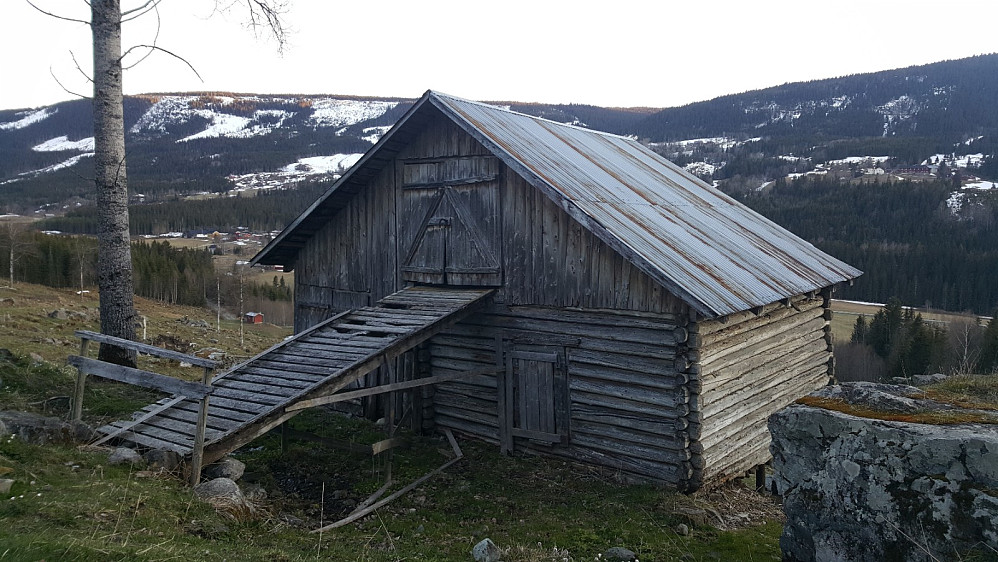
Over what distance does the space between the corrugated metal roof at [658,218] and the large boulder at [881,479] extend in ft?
14.8

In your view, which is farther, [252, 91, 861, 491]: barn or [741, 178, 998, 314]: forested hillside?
[741, 178, 998, 314]: forested hillside

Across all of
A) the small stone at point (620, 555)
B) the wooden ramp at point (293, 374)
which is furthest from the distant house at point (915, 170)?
the small stone at point (620, 555)

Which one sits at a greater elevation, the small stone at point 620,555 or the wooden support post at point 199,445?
the wooden support post at point 199,445

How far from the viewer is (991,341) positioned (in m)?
42.9

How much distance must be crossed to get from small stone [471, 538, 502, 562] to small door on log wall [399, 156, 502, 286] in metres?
6.33

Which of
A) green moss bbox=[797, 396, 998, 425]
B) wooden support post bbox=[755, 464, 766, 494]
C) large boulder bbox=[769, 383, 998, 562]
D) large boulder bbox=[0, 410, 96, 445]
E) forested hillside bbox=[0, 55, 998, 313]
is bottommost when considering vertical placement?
wooden support post bbox=[755, 464, 766, 494]

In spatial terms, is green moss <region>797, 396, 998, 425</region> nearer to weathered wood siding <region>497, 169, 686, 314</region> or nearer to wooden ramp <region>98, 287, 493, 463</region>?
weathered wood siding <region>497, 169, 686, 314</region>

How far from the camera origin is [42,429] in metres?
8.30

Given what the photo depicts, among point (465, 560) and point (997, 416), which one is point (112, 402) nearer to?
point (465, 560)

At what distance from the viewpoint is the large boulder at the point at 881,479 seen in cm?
439

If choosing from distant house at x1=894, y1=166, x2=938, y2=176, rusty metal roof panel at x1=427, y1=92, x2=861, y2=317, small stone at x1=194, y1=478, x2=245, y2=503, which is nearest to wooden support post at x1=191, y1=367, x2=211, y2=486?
small stone at x1=194, y1=478, x2=245, y2=503

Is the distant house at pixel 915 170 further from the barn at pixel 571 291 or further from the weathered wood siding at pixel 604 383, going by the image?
the weathered wood siding at pixel 604 383

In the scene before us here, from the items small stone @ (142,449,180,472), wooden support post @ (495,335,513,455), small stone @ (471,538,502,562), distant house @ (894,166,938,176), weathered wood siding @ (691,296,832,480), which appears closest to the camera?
small stone @ (471,538,502,562)

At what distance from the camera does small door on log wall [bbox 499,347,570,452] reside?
480 inches
